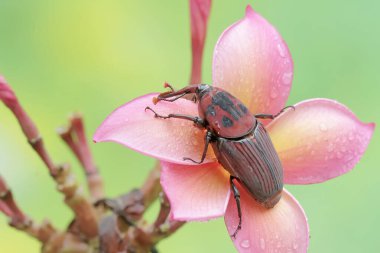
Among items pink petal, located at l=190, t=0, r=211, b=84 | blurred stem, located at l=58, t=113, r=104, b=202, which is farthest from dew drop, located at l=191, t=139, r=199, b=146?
blurred stem, located at l=58, t=113, r=104, b=202

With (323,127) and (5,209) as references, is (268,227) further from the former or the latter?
(5,209)

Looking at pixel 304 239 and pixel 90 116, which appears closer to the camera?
pixel 304 239

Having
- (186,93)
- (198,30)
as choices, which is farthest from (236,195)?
(198,30)

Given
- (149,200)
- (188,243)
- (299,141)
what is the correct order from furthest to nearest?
(188,243), (149,200), (299,141)

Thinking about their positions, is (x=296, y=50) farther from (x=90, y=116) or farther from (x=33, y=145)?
(x=33, y=145)

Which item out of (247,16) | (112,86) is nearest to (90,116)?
(112,86)
